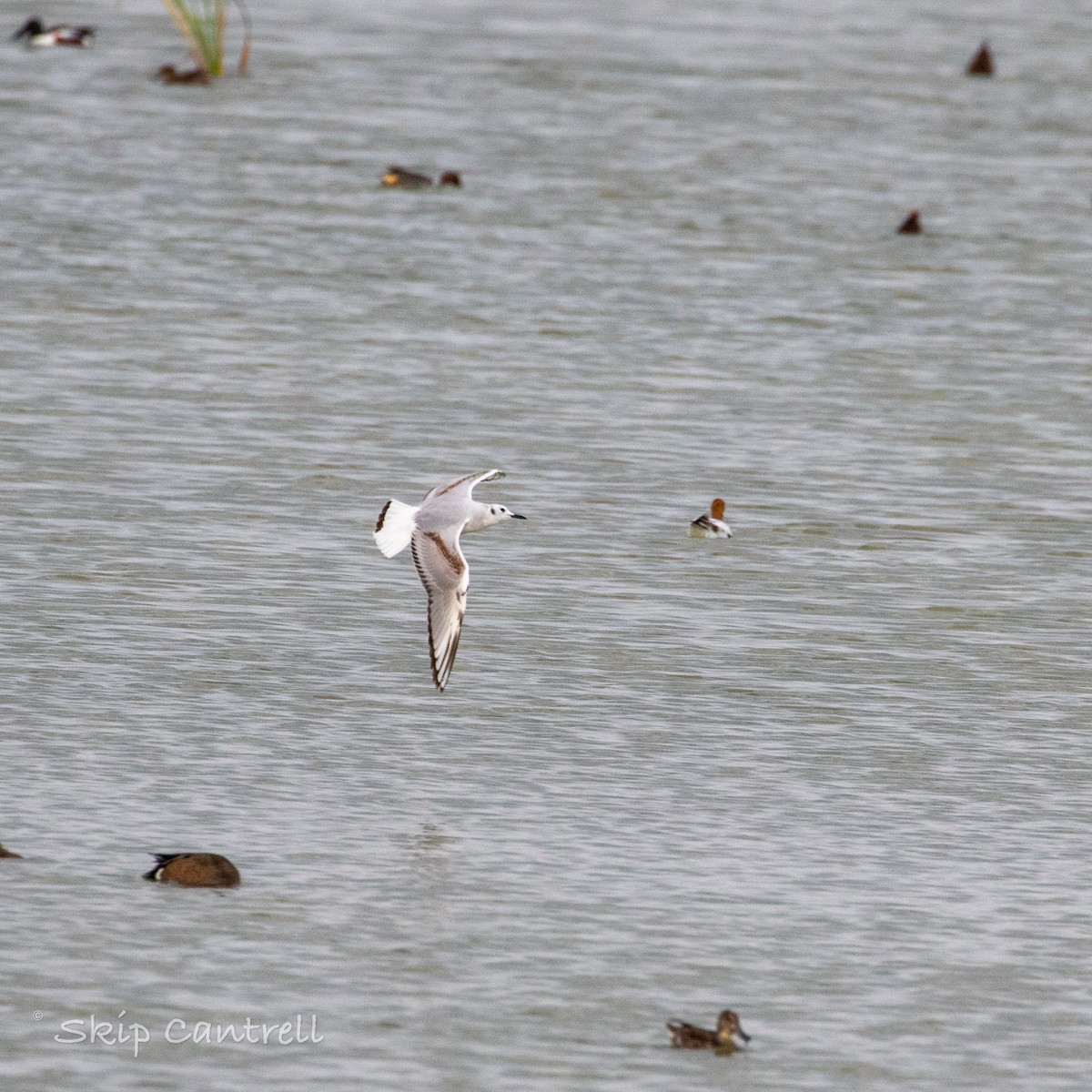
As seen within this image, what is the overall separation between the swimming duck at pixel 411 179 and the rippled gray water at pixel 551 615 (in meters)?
0.14

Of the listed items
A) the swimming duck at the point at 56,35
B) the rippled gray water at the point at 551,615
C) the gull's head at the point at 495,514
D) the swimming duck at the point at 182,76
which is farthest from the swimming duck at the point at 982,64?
the gull's head at the point at 495,514

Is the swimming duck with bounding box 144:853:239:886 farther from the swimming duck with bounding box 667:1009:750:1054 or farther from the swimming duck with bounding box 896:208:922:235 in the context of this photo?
the swimming duck with bounding box 896:208:922:235

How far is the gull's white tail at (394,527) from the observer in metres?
11.9

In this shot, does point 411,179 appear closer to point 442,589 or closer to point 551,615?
point 551,615

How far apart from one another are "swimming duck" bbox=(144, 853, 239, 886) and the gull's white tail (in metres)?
2.58

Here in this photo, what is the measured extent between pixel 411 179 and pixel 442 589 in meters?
13.8

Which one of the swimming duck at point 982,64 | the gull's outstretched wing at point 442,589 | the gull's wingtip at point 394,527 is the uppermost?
the swimming duck at point 982,64

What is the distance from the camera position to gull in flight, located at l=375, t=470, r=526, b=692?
11.5 metres

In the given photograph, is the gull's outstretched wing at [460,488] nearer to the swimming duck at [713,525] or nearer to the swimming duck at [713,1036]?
the swimming duck at [713,525]

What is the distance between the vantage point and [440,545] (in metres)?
11.9

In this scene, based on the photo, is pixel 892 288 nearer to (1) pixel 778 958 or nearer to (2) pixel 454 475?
(2) pixel 454 475

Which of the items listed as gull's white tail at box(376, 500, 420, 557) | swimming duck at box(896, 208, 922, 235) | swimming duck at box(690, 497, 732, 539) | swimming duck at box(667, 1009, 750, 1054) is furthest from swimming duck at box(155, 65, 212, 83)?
swimming duck at box(667, 1009, 750, 1054)

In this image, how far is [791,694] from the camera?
12.2m

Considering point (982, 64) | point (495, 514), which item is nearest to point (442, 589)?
point (495, 514)
